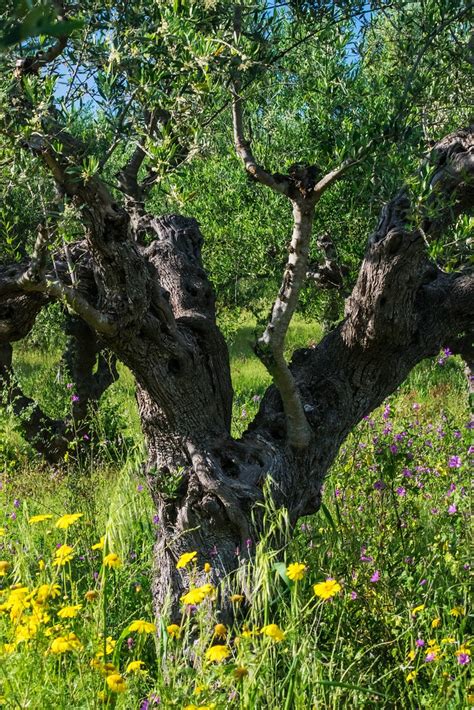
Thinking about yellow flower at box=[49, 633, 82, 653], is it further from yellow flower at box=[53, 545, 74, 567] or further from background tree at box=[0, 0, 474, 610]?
background tree at box=[0, 0, 474, 610]

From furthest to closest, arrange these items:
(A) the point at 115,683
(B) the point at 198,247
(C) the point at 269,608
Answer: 1. (B) the point at 198,247
2. (C) the point at 269,608
3. (A) the point at 115,683

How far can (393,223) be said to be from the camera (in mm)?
5238

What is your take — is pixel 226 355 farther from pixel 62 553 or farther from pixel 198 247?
pixel 62 553

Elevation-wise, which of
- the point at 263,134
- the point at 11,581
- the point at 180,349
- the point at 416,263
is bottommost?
the point at 11,581

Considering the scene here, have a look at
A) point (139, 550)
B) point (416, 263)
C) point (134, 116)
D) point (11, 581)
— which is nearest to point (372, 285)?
point (416, 263)

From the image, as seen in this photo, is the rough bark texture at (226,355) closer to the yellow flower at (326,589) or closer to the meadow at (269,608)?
the meadow at (269,608)

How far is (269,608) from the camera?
13.4 ft

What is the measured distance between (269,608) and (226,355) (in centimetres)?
199

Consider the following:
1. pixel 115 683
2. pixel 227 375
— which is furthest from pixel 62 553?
pixel 227 375

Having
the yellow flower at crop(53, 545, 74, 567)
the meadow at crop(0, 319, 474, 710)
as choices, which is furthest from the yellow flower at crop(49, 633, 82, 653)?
the yellow flower at crop(53, 545, 74, 567)

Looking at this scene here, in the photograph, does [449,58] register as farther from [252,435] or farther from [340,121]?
[252,435]

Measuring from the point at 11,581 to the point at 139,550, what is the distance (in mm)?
958

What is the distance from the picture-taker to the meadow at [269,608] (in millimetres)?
3301

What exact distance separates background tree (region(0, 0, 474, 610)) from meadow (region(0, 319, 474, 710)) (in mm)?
376
